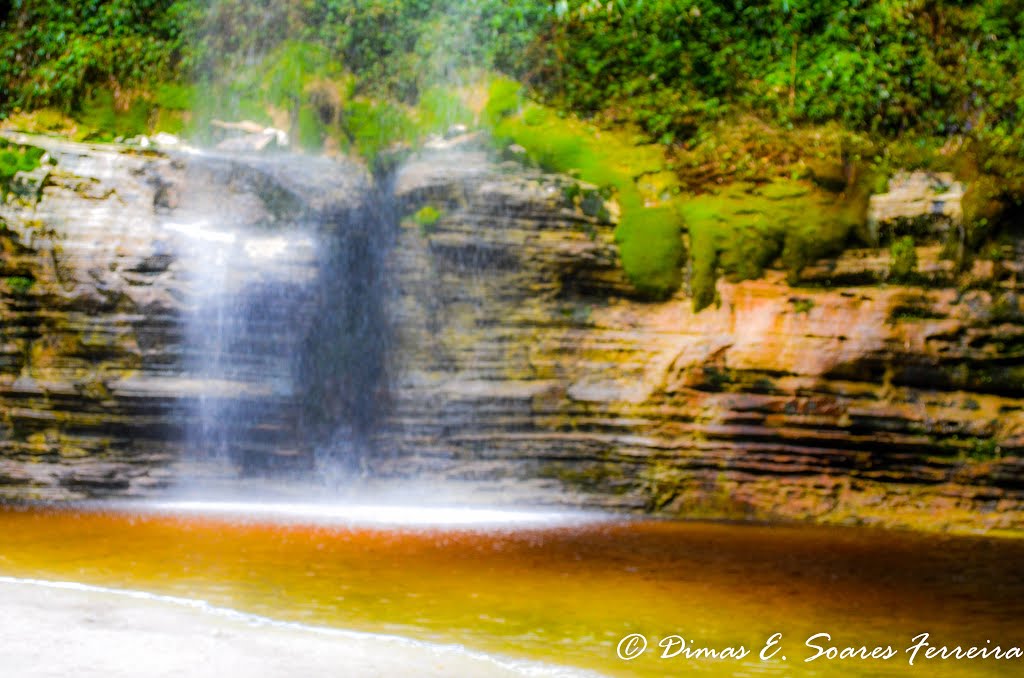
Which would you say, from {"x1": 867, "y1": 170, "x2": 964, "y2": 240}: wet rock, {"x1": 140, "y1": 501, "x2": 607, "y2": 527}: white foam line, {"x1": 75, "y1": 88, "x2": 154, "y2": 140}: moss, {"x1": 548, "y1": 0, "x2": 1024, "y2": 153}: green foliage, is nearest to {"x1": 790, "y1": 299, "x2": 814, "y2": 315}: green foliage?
{"x1": 867, "y1": 170, "x2": 964, "y2": 240}: wet rock

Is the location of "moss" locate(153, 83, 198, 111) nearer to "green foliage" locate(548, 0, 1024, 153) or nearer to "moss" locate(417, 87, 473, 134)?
"moss" locate(417, 87, 473, 134)

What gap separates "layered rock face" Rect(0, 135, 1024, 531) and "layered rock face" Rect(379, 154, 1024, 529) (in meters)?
0.02

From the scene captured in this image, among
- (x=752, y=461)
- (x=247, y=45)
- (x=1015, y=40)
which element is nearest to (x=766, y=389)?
(x=752, y=461)

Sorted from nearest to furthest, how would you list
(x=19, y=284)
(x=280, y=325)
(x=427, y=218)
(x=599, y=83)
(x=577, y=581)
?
(x=577, y=581), (x=19, y=284), (x=280, y=325), (x=427, y=218), (x=599, y=83)

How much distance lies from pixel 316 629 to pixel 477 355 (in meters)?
6.34

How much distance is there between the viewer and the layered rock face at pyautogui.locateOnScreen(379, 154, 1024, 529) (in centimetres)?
1005

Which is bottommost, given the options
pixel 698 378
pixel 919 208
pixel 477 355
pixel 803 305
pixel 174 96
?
pixel 698 378

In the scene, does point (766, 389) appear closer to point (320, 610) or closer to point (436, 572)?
point (436, 572)

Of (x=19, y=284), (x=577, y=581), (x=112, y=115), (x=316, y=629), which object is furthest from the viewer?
(x=112, y=115)

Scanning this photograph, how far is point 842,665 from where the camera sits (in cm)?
439

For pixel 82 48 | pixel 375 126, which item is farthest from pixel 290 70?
pixel 82 48

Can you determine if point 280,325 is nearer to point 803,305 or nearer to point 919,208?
point 803,305

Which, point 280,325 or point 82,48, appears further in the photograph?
point 82,48

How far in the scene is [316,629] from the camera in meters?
4.53
